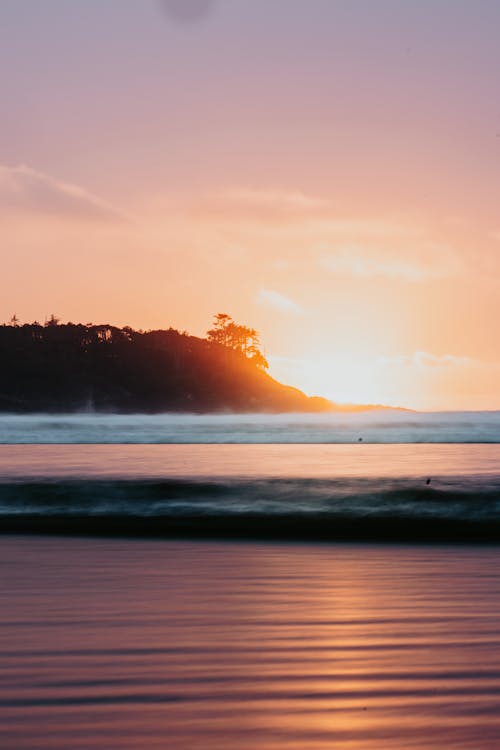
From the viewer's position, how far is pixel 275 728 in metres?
2.39

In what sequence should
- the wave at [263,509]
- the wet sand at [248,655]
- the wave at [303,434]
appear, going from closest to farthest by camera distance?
the wet sand at [248,655]
the wave at [263,509]
the wave at [303,434]

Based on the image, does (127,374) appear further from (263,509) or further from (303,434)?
(263,509)

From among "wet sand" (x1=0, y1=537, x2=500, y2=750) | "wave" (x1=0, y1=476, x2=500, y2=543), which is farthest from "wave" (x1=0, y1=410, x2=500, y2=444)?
"wet sand" (x1=0, y1=537, x2=500, y2=750)

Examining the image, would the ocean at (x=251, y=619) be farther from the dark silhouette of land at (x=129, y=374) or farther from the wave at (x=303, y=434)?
the dark silhouette of land at (x=129, y=374)

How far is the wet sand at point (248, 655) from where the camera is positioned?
7.77 feet

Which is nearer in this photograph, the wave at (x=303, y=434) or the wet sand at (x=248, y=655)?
the wet sand at (x=248, y=655)

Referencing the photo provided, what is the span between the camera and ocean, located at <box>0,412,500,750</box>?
2422 millimetres

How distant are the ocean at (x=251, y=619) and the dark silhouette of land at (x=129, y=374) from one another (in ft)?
201

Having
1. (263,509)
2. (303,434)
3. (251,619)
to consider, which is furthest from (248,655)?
(303,434)

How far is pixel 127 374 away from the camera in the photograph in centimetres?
8662

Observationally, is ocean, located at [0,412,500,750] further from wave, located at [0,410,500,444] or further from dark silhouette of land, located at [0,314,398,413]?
dark silhouette of land, located at [0,314,398,413]

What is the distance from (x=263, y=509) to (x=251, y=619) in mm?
3924

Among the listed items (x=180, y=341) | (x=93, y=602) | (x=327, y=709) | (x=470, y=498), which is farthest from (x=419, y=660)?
(x=180, y=341)

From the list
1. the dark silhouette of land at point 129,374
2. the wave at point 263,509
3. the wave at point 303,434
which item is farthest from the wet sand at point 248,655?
the dark silhouette of land at point 129,374
